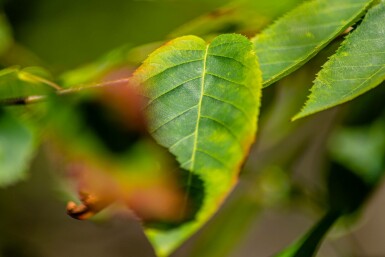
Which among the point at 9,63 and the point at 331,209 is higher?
the point at 9,63

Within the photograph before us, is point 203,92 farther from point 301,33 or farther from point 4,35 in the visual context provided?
point 4,35

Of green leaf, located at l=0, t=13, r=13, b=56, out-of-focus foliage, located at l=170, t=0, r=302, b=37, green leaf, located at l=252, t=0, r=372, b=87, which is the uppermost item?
green leaf, located at l=252, t=0, r=372, b=87

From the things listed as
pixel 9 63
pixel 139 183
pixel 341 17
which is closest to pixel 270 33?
pixel 341 17

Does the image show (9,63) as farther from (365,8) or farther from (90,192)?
(365,8)

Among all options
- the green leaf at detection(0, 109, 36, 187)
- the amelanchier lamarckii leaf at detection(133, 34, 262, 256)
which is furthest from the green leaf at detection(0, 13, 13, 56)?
the amelanchier lamarckii leaf at detection(133, 34, 262, 256)

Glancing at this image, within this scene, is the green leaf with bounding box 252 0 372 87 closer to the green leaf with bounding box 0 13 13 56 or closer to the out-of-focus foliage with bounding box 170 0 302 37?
the out-of-focus foliage with bounding box 170 0 302 37

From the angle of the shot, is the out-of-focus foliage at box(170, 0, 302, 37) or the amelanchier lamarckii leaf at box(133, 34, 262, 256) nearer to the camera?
the amelanchier lamarckii leaf at box(133, 34, 262, 256)
